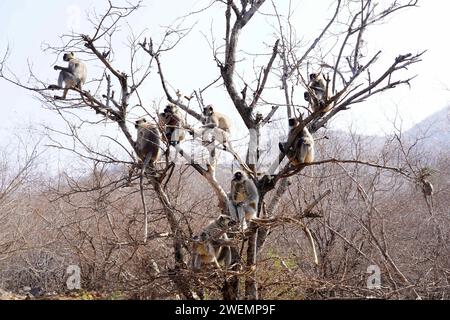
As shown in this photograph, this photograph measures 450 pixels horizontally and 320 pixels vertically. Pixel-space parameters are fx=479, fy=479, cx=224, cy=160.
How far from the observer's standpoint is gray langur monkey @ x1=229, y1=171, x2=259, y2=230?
23.8ft

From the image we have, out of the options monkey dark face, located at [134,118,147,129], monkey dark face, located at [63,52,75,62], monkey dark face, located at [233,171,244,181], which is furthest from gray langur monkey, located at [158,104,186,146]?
monkey dark face, located at [63,52,75,62]

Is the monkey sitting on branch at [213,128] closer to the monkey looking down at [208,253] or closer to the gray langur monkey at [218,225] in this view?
the gray langur monkey at [218,225]

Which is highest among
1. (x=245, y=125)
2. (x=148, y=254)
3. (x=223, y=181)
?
(x=223, y=181)

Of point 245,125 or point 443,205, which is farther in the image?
point 443,205

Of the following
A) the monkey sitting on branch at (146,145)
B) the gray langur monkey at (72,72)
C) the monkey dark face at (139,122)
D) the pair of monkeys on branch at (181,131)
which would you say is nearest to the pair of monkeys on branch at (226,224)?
the pair of monkeys on branch at (181,131)

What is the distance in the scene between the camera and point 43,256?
63.0 ft

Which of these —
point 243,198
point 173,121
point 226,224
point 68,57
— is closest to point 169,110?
point 173,121

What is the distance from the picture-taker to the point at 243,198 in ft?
24.6

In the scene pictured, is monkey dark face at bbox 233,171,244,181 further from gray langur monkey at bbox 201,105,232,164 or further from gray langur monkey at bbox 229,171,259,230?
gray langur monkey at bbox 201,105,232,164

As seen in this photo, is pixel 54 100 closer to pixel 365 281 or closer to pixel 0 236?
pixel 365 281

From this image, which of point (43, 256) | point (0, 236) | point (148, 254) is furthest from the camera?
point (43, 256)
